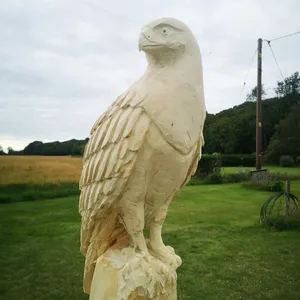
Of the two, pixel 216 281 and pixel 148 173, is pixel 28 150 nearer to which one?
pixel 216 281

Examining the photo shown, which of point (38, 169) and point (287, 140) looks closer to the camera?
point (38, 169)

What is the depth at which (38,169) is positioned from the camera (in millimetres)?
9875

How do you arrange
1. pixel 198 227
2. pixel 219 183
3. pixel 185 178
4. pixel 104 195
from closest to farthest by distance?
pixel 104 195, pixel 185 178, pixel 198 227, pixel 219 183

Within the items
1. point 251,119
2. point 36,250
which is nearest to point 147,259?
point 36,250

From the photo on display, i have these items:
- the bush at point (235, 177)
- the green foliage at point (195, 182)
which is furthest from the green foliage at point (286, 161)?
the green foliage at point (195, 182)

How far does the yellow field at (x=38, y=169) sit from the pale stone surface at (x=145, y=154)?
7699mm

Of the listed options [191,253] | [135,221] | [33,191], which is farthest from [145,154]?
[33,191]

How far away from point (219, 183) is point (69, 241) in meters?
9.10

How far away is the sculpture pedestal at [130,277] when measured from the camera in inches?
79.0

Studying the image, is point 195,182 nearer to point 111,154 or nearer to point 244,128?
point 111,154

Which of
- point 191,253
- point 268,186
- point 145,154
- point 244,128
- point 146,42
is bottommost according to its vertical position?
point 191,253

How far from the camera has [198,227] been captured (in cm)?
745

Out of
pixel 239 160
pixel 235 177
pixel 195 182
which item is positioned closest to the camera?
pixel 195 182

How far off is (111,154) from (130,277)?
0.73 meters
